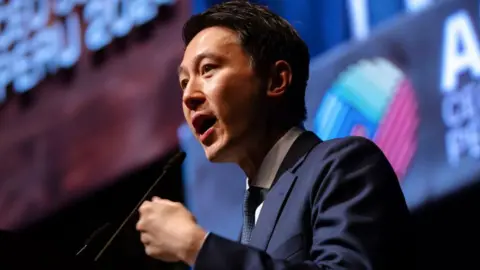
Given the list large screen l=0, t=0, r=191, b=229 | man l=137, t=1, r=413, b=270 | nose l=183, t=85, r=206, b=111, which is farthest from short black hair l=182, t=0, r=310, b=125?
large screen l=0, t=0, r=191, b=229

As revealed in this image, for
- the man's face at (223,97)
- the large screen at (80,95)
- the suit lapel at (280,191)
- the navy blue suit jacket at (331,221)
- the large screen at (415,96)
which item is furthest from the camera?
the large screen at (80,95)

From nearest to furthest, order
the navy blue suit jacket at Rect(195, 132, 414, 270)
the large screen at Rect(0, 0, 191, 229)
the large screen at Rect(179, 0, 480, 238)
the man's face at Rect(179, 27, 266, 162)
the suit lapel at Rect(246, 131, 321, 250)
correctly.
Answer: the navy blue suit jacket at Rect(195, 132, 414, 270) < the suit lapel at Rect(246, 131, 321, 250) < the man's face at Rect(179, 27, 266, 162) < the large screen at Rect(179, 0, 480, 238) < the large screen at Rect(0, 0, 191, 229)

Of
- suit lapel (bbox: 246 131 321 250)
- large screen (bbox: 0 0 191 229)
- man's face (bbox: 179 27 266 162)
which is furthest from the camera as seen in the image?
large screen (bbox: 0 0 191 229)

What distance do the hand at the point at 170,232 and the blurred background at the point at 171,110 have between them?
11.9 inches

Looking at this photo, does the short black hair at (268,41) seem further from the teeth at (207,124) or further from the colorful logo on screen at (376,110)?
the colorful logo on screen at (376,110)

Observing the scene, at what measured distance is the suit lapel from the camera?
118 cm

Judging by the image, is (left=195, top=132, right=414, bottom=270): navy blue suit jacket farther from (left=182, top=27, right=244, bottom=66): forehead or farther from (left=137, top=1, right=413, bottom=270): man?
(left=182, top=27, right=244, bottom=66): forehead

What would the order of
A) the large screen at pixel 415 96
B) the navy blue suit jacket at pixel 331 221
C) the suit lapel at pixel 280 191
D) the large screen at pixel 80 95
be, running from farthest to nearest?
the large screen at pixel 80 95, the large screen at pixel 415 96, the suit lapel at pixel 280 191, the navy blue suit jacket at pixel 331 221

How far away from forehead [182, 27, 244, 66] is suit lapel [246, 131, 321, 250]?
0.19 metres

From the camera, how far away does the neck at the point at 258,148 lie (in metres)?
1.35

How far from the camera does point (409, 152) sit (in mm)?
1891

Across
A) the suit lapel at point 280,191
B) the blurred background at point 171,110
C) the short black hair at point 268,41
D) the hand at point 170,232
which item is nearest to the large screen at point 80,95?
the blurred background at point 171,110

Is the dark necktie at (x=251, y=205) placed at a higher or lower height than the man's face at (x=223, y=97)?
lower

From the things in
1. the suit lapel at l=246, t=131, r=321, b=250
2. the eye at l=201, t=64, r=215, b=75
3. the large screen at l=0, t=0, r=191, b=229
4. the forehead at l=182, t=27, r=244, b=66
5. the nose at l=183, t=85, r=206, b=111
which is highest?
the forehead at l=182, t=27, r=244, b=66
